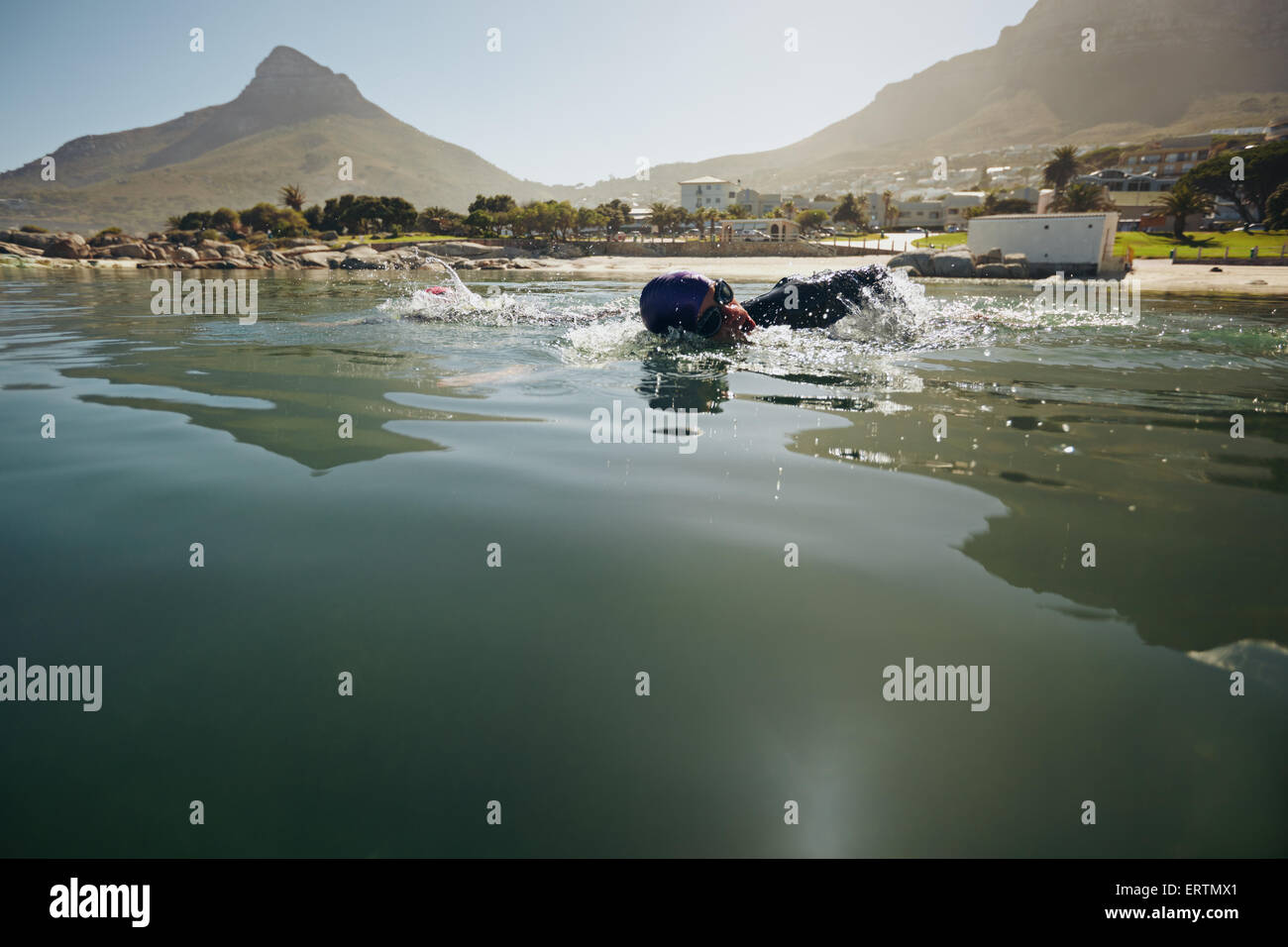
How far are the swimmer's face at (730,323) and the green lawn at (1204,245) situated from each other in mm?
46313

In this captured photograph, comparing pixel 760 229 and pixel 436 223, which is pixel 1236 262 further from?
pixel 436 223

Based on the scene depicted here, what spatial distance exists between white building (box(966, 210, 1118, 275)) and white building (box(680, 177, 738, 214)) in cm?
14899

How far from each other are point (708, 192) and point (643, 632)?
7819 inches

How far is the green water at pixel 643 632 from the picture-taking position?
217cm

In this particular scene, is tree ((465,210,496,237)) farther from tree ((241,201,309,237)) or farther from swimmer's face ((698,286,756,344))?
swimmer's face ((698,286,756,344))

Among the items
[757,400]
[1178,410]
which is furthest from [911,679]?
[1178,410]

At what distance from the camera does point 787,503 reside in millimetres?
4633

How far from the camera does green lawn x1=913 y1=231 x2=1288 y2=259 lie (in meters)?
45.9

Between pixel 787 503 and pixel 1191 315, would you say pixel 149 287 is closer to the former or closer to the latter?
pixel 787 503

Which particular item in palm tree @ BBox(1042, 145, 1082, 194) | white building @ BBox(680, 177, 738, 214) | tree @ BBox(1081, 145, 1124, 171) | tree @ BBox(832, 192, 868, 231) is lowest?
tree @ BBox(832, 192, 868, 231)

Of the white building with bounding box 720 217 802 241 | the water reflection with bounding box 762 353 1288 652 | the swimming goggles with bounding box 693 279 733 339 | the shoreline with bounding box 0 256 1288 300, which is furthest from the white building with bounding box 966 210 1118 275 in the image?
the white building with bounding box 720 217 802 241

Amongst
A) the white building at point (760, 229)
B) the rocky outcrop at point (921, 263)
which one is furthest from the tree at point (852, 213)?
the rocky outcrop at point (921, 263)

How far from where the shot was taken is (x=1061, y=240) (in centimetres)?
3834
